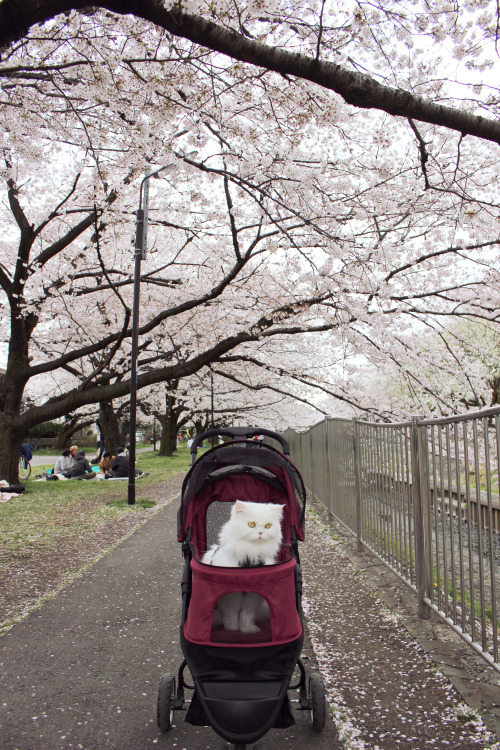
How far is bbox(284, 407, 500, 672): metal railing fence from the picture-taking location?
2.99m

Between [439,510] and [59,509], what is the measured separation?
8.70m

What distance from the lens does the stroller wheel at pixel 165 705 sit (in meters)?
2.66

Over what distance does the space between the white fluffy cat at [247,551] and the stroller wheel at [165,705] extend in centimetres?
58

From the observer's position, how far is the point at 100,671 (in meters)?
3.40

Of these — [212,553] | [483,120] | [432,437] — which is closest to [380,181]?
[483,120]

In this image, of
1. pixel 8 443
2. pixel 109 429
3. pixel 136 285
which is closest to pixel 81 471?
pixel 8 443

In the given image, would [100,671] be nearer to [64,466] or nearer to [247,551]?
[247,551]

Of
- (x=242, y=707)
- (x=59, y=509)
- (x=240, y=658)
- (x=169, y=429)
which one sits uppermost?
(x=169, y=429)

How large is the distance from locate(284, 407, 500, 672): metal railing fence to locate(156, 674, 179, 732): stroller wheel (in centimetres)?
169

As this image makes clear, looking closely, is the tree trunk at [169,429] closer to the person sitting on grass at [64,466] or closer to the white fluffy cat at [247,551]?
the person sitting on grass at [64,466]

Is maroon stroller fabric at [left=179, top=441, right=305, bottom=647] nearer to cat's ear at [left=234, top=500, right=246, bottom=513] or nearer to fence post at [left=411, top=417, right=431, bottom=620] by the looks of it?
cat's ear at [left=234, top=500, right=246, bottom=513]

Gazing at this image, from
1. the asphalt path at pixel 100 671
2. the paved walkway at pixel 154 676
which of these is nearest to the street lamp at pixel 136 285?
the asphalt path at pixel 100 671

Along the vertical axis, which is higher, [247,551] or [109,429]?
[109,429]

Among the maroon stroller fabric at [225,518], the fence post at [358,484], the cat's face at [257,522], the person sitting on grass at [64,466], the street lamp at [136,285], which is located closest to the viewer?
the maroon stroller fabric at [225,518]
